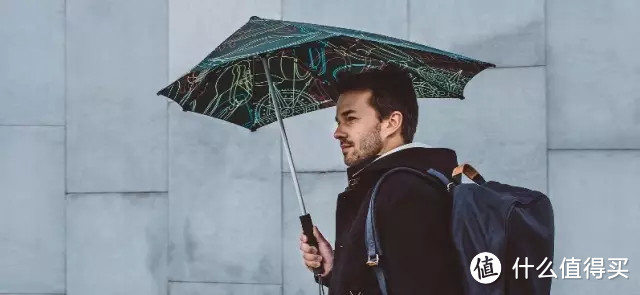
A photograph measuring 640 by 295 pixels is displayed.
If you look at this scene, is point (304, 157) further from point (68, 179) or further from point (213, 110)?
point (213, 110)

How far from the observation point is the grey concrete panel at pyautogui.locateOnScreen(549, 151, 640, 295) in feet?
18.6

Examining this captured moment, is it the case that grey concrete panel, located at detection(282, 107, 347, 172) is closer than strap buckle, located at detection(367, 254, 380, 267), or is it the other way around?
strap buckle, located at detection(367, 254, 380, 267)

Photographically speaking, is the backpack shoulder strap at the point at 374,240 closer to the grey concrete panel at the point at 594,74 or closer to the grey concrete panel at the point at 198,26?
the grey concrete panel at the point at 594,74

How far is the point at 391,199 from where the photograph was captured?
2910mm

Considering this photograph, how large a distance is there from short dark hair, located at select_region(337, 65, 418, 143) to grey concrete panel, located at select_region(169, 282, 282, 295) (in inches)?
122

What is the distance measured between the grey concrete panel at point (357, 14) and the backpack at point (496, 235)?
3108mm

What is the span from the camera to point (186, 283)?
6.41m

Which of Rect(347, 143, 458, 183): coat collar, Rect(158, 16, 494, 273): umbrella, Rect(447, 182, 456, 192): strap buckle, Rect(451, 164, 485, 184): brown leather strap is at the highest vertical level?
Rect(158, 16, 494, 273): umbrella

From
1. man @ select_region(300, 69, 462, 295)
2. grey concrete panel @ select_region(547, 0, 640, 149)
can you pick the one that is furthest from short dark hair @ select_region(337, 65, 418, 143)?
grey concrete panel @ select_region(547, 0, 640, 149)

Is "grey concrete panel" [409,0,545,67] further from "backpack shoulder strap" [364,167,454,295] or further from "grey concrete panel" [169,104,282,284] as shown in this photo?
"backpack shoulder strap" [364,167,454,295]

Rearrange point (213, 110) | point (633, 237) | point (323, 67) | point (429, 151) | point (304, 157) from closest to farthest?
point (429, 151) → point (323, 67) → point (213, 110) → point (633, 237) → point (304, 157)

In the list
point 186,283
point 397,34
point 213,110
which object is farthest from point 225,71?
point 186,283

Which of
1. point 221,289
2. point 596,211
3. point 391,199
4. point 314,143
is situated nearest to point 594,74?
point 596,211

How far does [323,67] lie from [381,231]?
3.15ft
